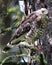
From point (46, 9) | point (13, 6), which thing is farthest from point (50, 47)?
point (13, 6)

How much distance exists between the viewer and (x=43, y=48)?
3.42 feet

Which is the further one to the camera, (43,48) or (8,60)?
(8,60)

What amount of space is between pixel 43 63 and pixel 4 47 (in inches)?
9.2

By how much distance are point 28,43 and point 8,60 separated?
17 cm

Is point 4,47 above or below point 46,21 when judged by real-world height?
below

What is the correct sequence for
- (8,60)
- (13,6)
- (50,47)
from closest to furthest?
(50,47) → (8,60) → (13,6)

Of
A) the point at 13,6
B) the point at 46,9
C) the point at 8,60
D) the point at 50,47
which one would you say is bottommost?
the point at 13,6

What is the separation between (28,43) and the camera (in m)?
1.04

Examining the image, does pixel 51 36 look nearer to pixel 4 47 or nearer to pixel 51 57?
pixel 51 57

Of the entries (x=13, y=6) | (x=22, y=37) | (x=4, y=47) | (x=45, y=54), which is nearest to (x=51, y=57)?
(x=45, y=54)

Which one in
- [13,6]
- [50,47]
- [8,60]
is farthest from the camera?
[13,6]

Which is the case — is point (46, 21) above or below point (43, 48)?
above

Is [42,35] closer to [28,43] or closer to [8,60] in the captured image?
[28,43]

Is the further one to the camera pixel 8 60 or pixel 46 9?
pixel 8 60
